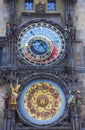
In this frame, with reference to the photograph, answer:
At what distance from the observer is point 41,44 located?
14516 millimetres

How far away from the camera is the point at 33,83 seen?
45.1ft

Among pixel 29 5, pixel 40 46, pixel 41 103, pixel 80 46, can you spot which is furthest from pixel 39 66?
pixel 29 5

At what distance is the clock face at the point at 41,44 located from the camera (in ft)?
46.9

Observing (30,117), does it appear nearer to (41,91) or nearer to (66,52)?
(41,91)

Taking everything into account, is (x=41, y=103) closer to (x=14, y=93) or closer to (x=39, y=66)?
(x=14, y=93)

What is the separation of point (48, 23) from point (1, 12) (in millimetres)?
2174

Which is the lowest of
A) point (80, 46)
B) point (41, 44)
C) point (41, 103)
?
point (41, 103)

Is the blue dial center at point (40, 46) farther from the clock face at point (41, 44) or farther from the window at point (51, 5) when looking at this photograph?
the window at point (51, 5)

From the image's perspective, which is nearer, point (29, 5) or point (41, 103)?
point (41, 103)

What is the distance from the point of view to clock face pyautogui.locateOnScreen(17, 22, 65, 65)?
14297 mm

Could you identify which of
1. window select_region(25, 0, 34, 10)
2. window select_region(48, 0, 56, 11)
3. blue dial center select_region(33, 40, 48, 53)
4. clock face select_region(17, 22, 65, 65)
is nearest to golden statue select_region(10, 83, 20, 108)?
clock face select_region(17, 22, 65, 65)

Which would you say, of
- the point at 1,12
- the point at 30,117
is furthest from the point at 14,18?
the point at 30,117

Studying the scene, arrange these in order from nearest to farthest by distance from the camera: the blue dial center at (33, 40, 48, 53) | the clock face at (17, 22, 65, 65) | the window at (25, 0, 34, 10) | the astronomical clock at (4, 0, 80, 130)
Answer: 1. the astronomical clock at (4, 0, 80, 130)
2. the clock face at (17, 22, 65, 65)
3. the blue dial center at (33, 40, 48, 53)
4. the window at (25, 0, 34, 10)

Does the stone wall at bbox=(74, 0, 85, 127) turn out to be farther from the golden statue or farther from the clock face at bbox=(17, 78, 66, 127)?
the golden statue
